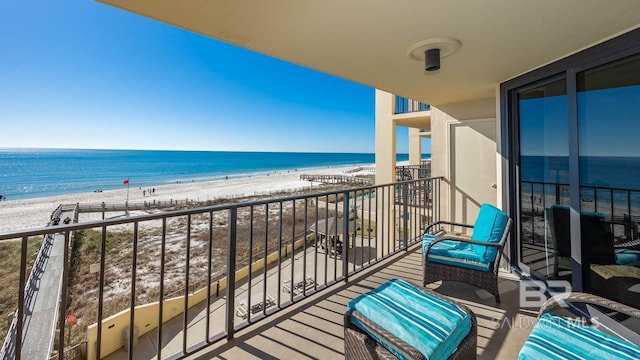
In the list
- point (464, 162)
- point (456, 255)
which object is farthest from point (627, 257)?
point (464, 162)

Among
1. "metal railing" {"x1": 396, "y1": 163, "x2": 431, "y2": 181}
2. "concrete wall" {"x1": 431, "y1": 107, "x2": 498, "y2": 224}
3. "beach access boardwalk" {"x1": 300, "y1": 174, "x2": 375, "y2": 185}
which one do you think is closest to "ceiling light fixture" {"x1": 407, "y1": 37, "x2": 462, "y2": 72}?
"concrete wall" {"x1": 431, "y1": 107, "x2": 498, "y2": 224}

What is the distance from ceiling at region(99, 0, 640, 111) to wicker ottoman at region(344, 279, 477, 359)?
1759mm

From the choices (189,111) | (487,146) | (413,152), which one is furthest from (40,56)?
(487,146)

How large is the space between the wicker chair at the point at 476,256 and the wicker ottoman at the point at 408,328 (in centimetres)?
98

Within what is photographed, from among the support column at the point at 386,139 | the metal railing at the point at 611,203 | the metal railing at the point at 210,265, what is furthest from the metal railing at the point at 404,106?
the metal railing at the point at 611,203

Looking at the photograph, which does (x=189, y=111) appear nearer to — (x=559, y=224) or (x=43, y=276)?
(x=43, y=276)

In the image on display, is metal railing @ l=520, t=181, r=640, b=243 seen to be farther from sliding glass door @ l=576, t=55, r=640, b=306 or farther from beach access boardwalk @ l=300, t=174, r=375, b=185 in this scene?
beach access boardwalk @ l=300, t=174, r=375, b=185

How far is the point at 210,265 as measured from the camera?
1.85 metres

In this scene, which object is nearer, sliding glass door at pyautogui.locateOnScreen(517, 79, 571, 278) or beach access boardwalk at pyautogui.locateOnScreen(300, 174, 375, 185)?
sliding glass door at pyautogui.locateOnScreen(517, 79, 571, 278)

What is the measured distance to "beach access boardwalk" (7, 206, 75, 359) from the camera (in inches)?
190

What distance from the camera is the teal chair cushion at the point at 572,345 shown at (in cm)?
111

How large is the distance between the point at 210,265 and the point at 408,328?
1370mm

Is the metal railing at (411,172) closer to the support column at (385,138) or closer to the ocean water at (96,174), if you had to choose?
the support column at (385,138)

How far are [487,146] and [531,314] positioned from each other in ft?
9.71
